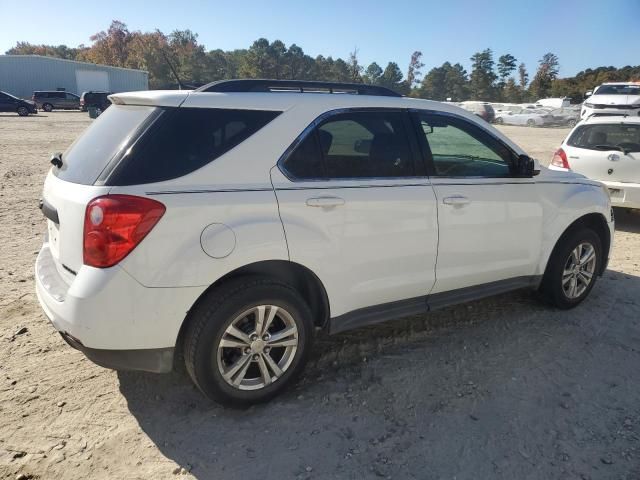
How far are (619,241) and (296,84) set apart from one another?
18.3ft

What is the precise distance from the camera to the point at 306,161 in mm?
2979

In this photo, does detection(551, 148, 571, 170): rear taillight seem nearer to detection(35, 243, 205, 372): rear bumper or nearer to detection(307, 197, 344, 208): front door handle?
detection(307, 197, 344, 208): front door handle

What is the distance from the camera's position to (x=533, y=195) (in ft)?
12.9

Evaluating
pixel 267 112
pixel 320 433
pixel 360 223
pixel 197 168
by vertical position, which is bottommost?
pixel 320 433

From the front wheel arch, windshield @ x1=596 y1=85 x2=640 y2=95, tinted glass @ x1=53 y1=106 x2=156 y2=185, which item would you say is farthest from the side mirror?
windshield @ x1=596 y1=85 x2=640 y2=95

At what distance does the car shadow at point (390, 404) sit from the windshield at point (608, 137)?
13.2 feet

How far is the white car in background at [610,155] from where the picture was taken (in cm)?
701

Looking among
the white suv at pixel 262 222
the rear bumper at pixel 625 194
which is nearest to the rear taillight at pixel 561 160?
the rear bumper at pixel 625 194

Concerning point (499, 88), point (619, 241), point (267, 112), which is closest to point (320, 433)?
point (267, 112)

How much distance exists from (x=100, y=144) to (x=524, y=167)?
296cm

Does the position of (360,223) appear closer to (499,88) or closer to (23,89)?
(23,89)

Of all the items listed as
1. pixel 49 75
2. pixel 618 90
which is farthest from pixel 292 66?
pixel 618 90

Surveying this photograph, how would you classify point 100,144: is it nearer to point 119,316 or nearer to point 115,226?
point 115,226

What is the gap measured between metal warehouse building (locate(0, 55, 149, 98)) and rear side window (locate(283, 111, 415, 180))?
62902 mm
